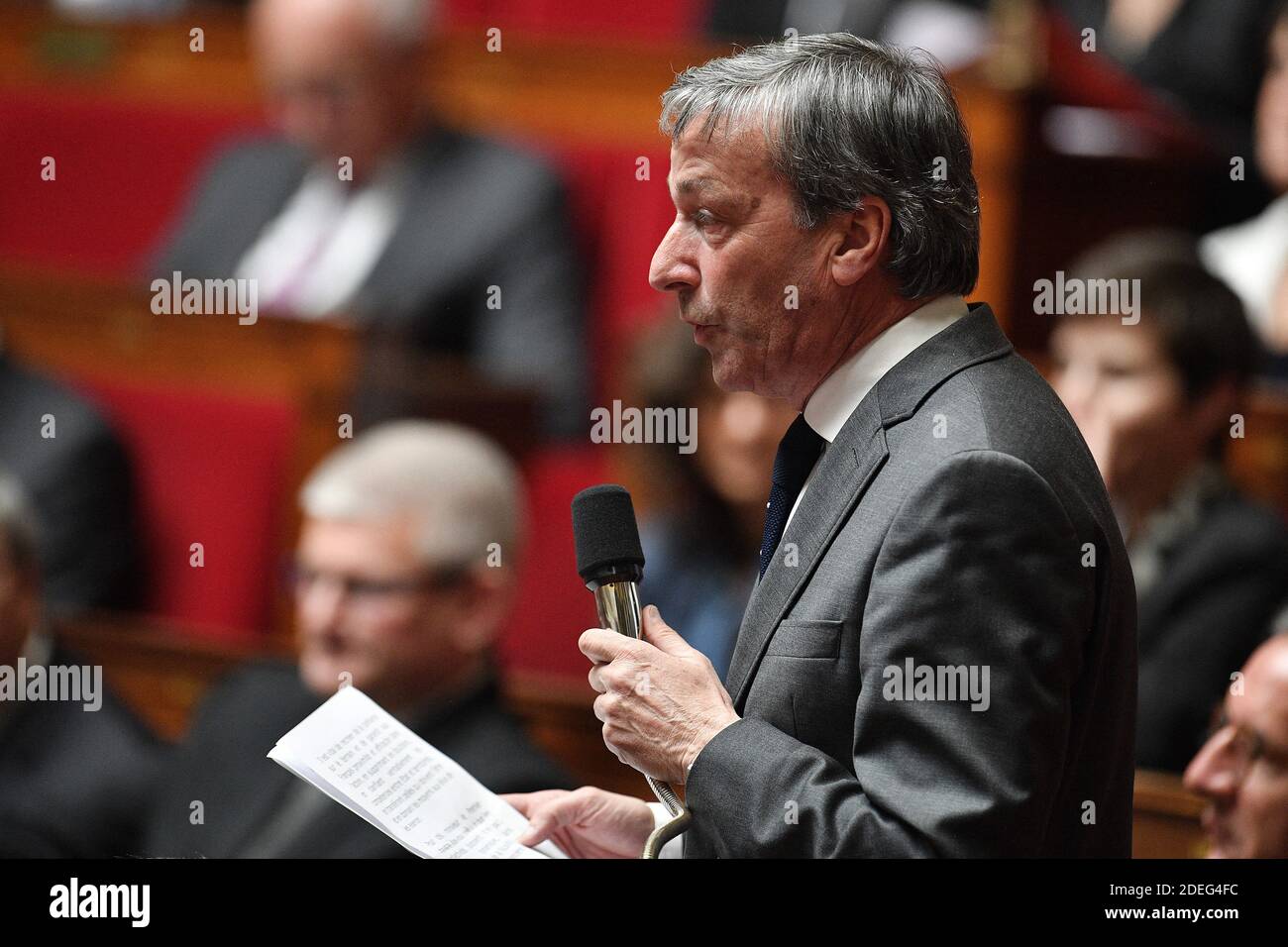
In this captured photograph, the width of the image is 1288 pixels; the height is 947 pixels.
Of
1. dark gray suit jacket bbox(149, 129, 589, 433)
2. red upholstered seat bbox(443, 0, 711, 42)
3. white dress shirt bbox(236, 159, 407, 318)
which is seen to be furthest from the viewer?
red upholstered seat bbox(443, 0, 711, 42)

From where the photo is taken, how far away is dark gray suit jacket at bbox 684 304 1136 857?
84cm

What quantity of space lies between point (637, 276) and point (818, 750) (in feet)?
5.91

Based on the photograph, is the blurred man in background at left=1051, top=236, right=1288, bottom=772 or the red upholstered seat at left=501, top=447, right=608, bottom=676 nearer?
the blurred man in background at left=1051, top=236, right=1288, bottom=772

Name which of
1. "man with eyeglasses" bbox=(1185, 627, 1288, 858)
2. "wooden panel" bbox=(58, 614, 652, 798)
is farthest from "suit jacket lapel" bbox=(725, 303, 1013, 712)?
"wooden panel" bbox=(58, 614, 652, 798)

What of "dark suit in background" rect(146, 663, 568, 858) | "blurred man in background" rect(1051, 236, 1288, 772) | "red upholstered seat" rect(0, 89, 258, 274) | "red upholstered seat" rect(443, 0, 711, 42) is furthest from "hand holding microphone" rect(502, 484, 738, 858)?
"red upholstered seat" rect(0, 89, 258, 274)

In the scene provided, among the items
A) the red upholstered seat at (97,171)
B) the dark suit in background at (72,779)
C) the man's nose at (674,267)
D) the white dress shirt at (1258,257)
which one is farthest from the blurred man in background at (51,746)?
the white dress shirt at (1258,257)

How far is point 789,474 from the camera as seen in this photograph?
1.02 meters

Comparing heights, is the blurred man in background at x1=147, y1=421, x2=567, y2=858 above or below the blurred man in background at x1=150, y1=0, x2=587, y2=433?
below

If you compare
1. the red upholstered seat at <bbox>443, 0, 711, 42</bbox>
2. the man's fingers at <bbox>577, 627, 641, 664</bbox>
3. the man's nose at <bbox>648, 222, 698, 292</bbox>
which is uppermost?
the red upholstered seat at <bbox>443, 0, 711, 42</bbox>

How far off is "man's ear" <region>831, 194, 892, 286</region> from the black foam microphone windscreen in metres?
0.16

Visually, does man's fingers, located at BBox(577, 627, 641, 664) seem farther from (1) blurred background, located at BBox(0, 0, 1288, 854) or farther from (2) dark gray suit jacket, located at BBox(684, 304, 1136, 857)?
(1) blurred background, located at BBox(0, 0, 1288, 854)
